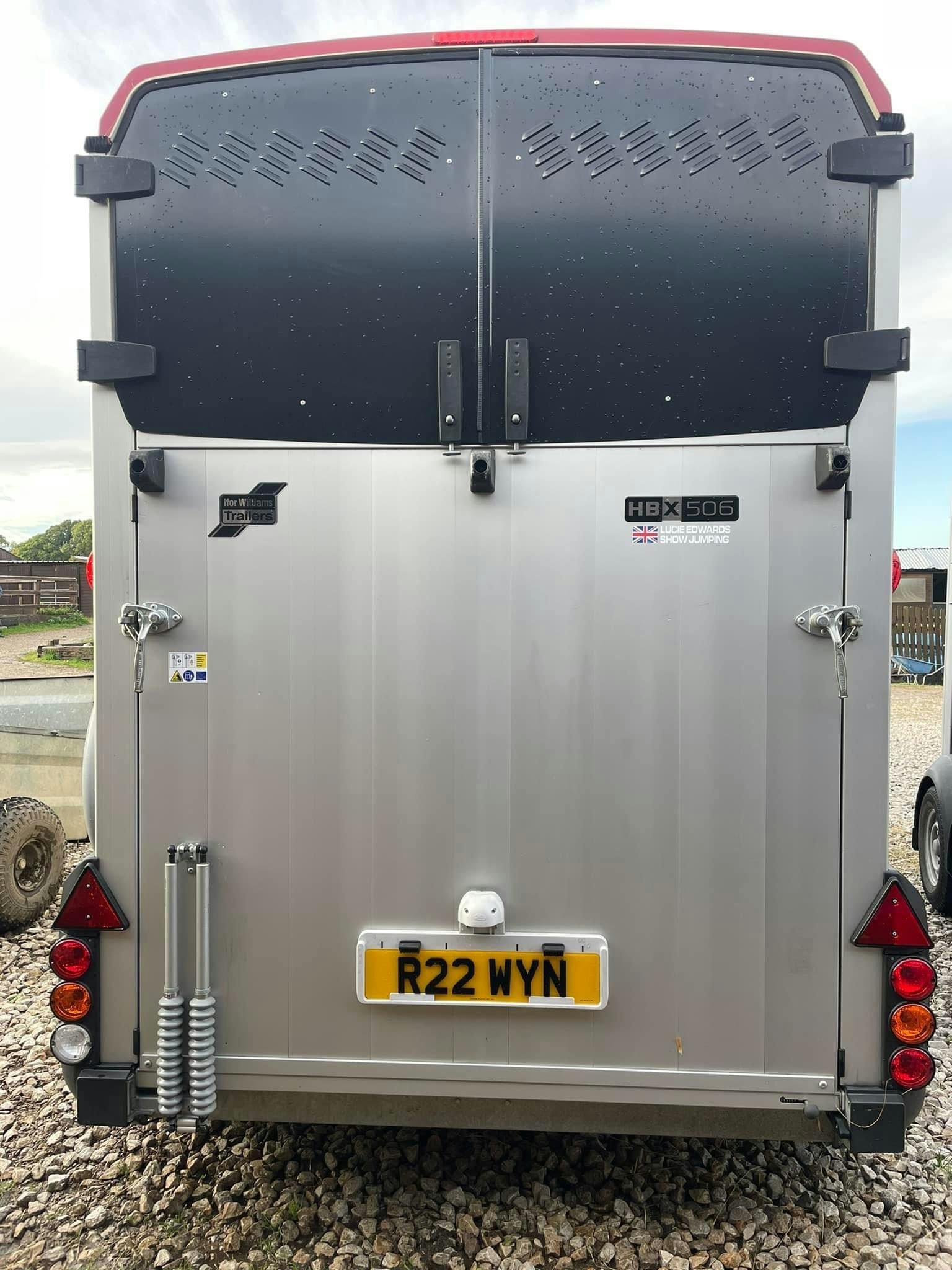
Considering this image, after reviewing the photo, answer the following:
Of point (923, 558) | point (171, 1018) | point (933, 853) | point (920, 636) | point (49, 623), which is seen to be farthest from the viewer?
point (923, 558)

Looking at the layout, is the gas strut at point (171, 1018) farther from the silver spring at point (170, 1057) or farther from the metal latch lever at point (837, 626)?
the metal latch lever at point (837, 626)

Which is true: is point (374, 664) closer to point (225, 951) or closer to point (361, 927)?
point (361, 927)

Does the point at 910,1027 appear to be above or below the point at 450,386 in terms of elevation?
below

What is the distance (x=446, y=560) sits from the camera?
1.97 metres

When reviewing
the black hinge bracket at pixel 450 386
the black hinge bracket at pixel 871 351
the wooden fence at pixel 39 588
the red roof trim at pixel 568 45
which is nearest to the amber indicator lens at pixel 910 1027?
the black hinge bracket at pixel 871 351

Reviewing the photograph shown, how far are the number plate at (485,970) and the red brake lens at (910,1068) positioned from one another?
2.48ft

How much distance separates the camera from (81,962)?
205 cm

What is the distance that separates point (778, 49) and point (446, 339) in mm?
1141

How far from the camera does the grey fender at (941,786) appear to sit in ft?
15.0

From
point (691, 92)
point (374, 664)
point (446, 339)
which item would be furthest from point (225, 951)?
point (691, 92)

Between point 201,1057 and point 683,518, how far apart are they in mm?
1916

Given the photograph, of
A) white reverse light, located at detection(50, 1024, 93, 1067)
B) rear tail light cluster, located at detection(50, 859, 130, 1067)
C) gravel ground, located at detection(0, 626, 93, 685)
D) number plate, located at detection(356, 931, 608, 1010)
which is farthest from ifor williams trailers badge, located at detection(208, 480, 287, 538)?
gravel ground, located at detection(0, 626, 93, 685)

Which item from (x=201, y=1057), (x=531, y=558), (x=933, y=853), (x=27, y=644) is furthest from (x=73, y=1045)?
(x=27, y=644)

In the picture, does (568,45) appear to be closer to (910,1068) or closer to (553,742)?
(553,742)
